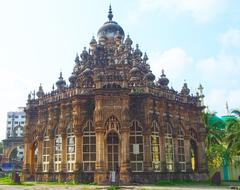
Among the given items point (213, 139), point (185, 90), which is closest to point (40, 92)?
point (185, 90)

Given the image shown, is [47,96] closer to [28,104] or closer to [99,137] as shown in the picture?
[28,104]

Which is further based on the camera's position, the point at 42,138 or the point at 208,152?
the point at 208,152

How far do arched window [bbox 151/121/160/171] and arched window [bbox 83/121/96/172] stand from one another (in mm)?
4781

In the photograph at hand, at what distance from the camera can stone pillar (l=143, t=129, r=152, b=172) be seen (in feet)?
84.1

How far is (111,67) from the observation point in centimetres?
2956

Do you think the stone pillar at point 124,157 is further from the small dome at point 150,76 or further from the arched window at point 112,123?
the small dome at point 150,76

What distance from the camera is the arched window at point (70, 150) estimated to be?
26.8 meters

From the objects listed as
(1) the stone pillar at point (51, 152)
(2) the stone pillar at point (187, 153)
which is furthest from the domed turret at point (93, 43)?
(2) the stone pillar at point (187, 153)

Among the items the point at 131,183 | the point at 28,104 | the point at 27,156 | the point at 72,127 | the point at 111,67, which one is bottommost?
the point at 131,183

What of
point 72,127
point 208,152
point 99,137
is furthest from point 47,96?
point 208,152

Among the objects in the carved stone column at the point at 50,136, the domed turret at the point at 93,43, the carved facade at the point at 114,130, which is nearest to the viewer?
the carved facade at the point at 114,130

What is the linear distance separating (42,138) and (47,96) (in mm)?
3892

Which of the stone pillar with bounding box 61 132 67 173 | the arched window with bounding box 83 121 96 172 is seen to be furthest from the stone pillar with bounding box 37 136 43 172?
the arched window with bounding box 83 121 96 172

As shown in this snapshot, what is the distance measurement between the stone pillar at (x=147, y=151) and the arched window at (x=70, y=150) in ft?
19.2
